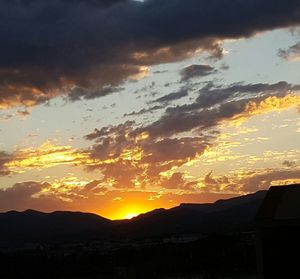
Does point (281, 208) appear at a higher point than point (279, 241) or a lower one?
higher

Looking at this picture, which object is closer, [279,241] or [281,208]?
[279,241]

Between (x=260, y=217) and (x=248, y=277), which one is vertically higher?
(x=260, y=217)

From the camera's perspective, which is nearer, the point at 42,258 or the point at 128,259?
the point at 128,259

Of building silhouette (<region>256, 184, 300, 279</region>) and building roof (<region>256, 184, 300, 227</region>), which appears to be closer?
building silhouette (<region>256, 184, 300, 279</region>)

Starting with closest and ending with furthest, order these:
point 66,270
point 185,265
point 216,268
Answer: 1. point 216,268
2. point 185,265
3. point 66,270

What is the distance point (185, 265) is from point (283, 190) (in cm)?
3941

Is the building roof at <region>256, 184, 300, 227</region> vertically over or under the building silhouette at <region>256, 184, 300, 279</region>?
over

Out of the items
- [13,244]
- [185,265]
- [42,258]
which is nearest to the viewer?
[185,265]

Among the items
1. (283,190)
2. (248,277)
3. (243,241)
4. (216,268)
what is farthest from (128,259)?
(283,190)

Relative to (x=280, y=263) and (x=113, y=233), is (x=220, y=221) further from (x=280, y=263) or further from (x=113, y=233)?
(x=280, y=263)

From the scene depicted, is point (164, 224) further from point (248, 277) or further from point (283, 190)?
point (283, 190)

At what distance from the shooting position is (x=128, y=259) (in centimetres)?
8344

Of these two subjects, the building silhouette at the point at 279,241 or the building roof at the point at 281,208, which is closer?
the building silhouette at the point at 279,241

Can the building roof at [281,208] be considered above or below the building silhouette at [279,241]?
above
